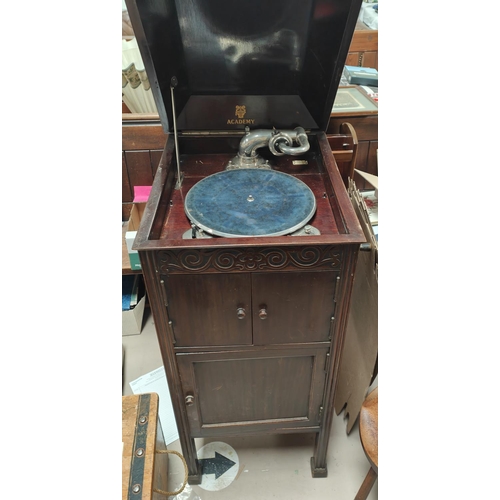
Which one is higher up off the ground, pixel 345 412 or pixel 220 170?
pixel 220 170

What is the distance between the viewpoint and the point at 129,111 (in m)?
1.88

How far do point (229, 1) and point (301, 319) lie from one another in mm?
865

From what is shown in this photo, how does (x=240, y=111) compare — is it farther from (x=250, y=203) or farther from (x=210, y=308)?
(x=210, y=308)

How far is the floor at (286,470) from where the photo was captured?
138 centimetres

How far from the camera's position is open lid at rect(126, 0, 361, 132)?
1024mm

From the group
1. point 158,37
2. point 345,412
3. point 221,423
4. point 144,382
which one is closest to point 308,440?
point 345,412

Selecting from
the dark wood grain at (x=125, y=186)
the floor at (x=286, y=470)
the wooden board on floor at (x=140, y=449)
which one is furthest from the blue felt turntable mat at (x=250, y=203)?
the floor at (x=286, y=470)

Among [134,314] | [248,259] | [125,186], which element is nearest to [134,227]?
[125,186]

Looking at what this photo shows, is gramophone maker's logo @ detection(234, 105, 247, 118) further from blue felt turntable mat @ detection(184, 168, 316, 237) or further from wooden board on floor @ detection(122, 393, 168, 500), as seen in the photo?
wooden board on floor @ detection(122, 393, 168, 500)

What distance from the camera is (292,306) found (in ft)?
3.24

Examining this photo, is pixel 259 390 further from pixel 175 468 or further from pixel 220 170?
pixel 220 170

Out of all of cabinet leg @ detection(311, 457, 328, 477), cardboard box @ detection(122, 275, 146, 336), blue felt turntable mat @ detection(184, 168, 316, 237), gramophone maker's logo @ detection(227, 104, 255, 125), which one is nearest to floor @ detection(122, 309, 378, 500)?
cabinet leg @ detection(311, 457, 328, 477)

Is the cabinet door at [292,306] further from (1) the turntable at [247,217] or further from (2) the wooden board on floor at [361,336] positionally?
(2) the wooden board on floor at [361,336]

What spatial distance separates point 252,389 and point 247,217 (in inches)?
21.8
